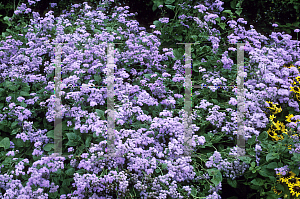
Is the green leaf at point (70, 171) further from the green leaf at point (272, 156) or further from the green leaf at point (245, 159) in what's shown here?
the green leaf at point (272, 156)

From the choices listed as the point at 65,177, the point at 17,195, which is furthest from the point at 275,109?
the point at 17,195

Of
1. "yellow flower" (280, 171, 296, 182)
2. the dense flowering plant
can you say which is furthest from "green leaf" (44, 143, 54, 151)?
"yellow flower" (280, 171, 296, 182)

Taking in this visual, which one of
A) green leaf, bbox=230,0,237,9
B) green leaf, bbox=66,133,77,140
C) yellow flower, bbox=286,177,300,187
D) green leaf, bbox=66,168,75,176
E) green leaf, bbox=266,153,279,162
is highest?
green leaf, bbox=230,0,237,9

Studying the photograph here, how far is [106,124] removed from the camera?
116 inches

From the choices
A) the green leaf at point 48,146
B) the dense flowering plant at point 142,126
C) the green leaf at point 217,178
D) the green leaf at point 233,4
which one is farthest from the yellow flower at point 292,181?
the green leaf at point 233,4

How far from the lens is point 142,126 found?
125 inches

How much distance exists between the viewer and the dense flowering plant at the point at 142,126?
2.67 meters

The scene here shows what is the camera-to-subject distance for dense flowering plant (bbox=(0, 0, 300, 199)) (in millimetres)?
2672

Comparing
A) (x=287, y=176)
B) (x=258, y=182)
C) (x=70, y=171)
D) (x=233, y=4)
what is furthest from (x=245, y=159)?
(x=233, y=4)

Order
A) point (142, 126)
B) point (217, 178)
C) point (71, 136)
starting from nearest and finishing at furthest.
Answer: point (217, 178) → point (71, 136) → point (142, 126)

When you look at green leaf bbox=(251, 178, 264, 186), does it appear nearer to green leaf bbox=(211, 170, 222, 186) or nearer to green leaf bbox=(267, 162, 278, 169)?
green leaf bbox=(267, 162, 278, 169)

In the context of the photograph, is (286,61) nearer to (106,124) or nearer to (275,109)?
(275,109)

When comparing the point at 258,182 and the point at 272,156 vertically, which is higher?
the point at 272,156

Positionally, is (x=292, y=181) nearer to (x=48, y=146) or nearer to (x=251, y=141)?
(x=251, y=141)
